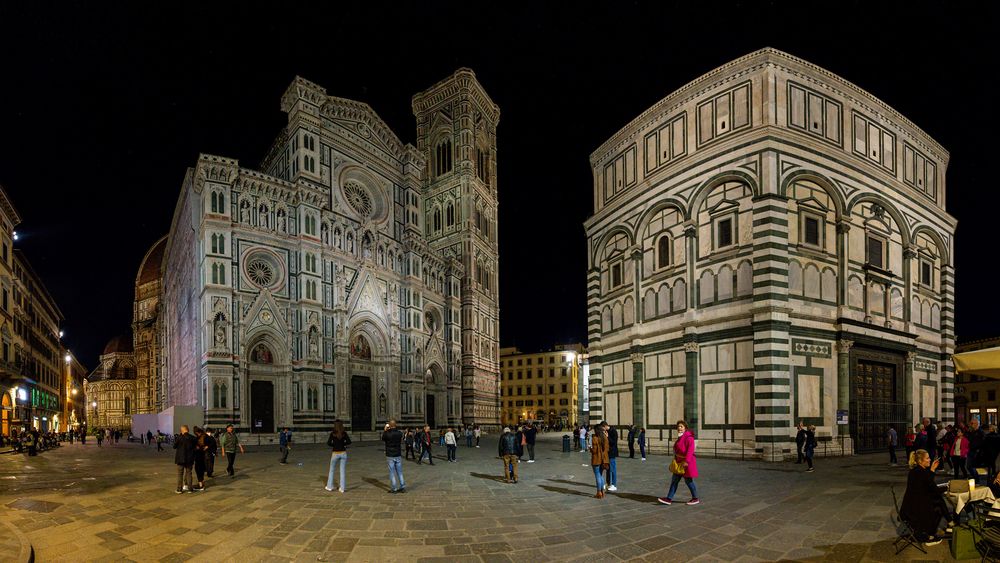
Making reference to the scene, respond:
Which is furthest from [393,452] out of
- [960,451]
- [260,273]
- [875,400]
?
[260,273]

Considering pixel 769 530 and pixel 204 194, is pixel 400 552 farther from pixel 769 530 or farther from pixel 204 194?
pixel 204 194

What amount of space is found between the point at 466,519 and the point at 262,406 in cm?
3242

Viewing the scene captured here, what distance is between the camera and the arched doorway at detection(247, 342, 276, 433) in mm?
37562

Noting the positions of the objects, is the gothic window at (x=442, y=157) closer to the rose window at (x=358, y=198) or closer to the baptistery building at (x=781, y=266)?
the rose window at (x=358, y=198)

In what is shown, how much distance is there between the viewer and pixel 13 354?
4556 centimetres

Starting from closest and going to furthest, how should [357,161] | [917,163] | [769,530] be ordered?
[769,530] → [917,163] → [357,161]

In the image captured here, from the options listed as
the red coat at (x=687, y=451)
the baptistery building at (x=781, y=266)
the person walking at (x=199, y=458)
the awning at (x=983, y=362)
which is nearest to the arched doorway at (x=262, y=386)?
the baptistery building at (x=781, y=266)

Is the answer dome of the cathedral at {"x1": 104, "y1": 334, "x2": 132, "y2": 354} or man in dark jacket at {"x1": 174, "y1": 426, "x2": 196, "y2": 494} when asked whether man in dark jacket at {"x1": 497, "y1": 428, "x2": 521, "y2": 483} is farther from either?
dome of the cathedral at {"x1": 104, "y1": 334, "x2": 132, "y2": 354}

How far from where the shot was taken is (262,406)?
124 ft

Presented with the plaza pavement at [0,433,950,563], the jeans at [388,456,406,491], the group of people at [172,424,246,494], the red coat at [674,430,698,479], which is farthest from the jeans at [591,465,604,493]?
the group of people at [172,424,246,494]

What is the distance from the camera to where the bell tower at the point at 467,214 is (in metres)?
60.3

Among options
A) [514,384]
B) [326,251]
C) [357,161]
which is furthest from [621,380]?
[514,384]

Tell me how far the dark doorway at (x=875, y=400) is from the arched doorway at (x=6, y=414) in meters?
56.2

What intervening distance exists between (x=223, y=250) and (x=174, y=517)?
29.9 meters
